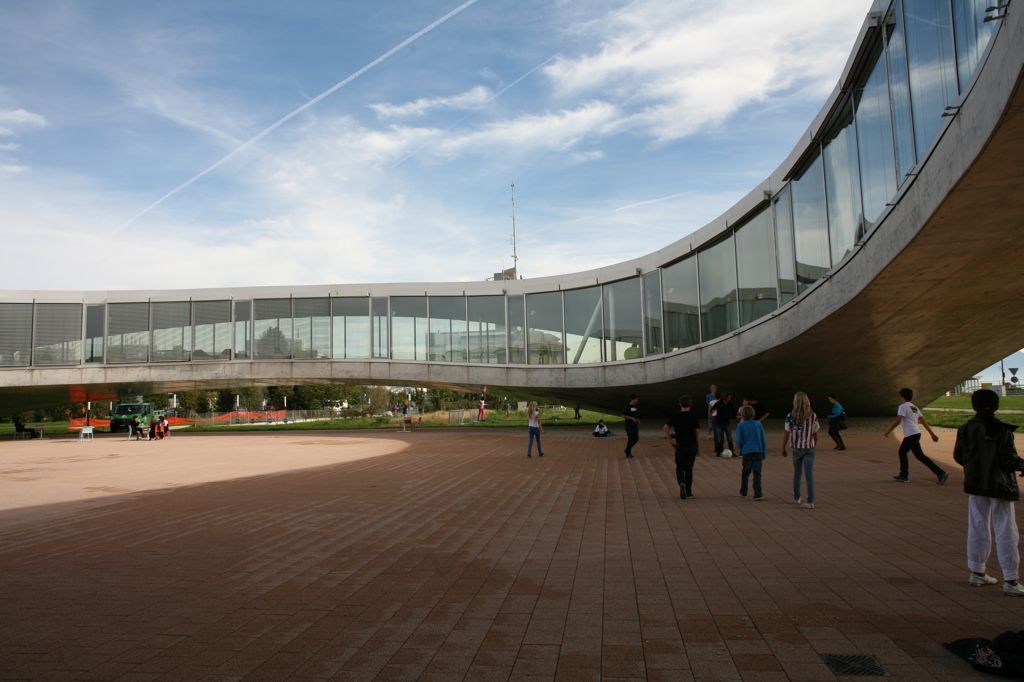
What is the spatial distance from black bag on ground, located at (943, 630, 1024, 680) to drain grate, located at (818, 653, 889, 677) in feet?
1.47

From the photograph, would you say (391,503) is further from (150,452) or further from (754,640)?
(150,452)

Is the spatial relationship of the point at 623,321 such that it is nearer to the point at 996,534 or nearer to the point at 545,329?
the point at 545,329

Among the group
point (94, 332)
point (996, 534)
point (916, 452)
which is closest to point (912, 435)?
point (916, 452)

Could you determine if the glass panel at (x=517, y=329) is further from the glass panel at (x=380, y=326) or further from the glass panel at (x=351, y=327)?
the glass panel at (x=351, y=327)

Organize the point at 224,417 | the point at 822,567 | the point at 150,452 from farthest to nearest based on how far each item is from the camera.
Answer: the point at 224,417
the point at 150,452
the point at 822,567

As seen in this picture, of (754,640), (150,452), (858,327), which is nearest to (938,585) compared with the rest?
(754,640)

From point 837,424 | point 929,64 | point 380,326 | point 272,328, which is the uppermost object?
point 929,64

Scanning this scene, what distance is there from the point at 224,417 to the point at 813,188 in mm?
52122

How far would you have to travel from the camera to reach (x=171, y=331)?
3300 cm

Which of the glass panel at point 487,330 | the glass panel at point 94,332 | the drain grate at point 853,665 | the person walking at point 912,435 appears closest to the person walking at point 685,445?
the person walking at point 912,435

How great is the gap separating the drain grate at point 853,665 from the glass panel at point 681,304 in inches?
722

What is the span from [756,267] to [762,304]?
1.16 meters

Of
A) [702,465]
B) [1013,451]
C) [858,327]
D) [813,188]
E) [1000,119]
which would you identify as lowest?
[702,465]

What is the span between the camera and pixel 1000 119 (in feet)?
25.0
